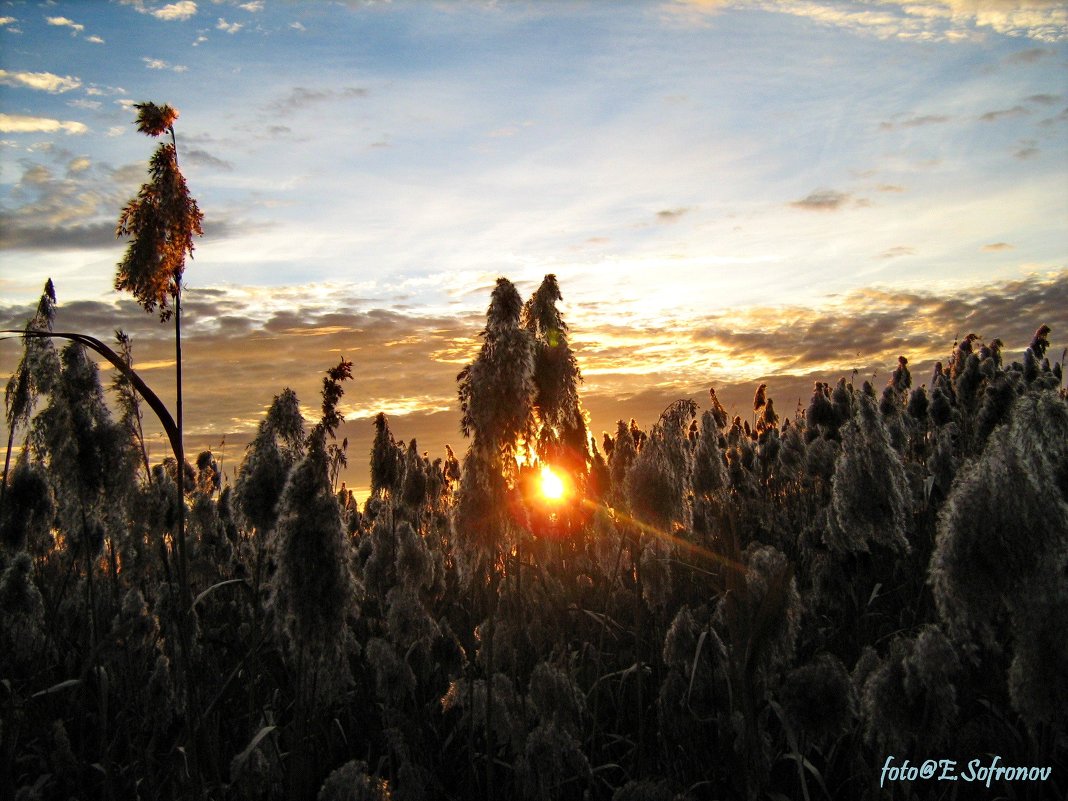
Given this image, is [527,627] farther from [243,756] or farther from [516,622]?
[243,756]

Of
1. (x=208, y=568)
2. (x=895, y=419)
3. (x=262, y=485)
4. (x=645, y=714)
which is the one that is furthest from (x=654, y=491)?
(x=895, y=419)

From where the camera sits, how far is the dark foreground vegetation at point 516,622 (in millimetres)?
2902

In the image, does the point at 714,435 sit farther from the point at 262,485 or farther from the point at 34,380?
the point at 34,380

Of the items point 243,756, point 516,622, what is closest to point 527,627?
point 516,622

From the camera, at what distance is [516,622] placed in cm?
407

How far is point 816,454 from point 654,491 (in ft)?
14.3

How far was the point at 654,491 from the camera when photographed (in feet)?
17.7

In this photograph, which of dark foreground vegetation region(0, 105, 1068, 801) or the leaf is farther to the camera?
the leaf

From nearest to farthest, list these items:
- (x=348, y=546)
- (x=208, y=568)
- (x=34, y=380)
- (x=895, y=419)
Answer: (x=348, y=546) < (x=34, y=380) < (x=208, y=568) < (x=895, y=419)

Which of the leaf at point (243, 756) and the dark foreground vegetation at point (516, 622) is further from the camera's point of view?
the leaf at point (243, 756)

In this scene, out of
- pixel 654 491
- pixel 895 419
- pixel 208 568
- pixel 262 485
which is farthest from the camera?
pixel 895 419

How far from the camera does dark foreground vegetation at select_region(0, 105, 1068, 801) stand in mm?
2902

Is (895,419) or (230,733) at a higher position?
(895,419)

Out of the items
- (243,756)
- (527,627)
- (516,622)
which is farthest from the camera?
(527,627)
